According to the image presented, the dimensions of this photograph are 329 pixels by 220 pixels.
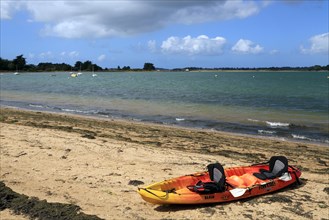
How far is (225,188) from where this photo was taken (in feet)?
25.1

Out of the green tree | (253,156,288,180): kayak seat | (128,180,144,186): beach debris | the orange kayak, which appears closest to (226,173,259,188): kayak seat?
the orange kayak

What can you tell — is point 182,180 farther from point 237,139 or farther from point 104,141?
point 237,139

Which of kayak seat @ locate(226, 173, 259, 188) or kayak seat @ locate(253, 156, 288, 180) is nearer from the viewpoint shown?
kayak seat @ locate(226, 173, 259, 188)

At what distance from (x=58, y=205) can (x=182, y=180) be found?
8.47 feet

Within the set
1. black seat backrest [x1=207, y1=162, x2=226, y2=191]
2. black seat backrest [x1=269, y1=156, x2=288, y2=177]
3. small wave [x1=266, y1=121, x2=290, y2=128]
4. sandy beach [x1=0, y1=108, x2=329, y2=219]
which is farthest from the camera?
small wave [x1=266, y1=121, x2=290, y2=128]

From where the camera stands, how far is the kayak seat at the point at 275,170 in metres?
8.52

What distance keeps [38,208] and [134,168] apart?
125 inches

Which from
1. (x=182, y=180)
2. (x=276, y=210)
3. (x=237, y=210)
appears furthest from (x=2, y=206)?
(x=276, y=210)

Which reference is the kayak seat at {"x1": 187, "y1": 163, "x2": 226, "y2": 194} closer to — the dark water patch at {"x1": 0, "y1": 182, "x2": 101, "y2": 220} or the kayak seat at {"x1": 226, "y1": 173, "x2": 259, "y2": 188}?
the kayak seat at {"x1": 226, "y1": 173, "x2": 259, "y2": 188}

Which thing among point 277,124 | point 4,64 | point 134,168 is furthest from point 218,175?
point 4,64

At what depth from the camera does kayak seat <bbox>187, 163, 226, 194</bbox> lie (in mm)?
7367

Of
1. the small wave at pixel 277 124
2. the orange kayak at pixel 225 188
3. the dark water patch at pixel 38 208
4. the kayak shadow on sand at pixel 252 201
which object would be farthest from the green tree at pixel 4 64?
the kayak shadow on sand at pixel 252 201

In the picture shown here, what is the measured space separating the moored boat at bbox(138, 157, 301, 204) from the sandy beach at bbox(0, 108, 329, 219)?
0.61 feet

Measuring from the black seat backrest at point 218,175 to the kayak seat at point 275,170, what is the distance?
3.68 ft
